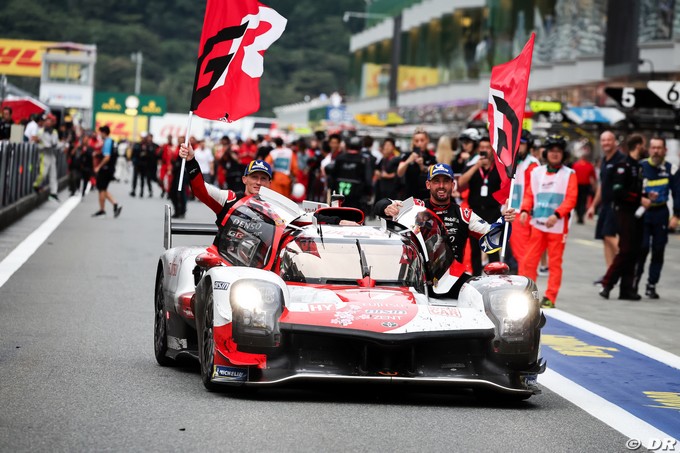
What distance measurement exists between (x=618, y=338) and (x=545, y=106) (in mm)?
21699

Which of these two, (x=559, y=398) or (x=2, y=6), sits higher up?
(x=2, y=6)

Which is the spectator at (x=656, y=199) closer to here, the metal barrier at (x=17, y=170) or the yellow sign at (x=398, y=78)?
the metal barrier at (x=17, y=170)

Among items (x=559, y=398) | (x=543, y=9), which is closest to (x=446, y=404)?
(x=559, y=398)

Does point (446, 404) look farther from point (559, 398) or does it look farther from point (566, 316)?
point (566, 316)

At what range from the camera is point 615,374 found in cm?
1096

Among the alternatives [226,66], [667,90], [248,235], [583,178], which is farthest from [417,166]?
[583,178]

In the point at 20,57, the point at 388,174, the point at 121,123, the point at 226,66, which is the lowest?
the point at 388,174

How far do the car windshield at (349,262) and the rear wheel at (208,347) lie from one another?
0.69 meters

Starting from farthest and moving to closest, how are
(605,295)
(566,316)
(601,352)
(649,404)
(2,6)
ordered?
1. (2,6)
2. (605,295)
3. (566,316)
4. (601,352)
5. (649,404)

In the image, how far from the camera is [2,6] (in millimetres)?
152375

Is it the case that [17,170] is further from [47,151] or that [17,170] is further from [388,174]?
[388,174]

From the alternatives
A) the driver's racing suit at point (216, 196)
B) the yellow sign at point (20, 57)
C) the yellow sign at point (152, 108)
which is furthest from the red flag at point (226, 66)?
the yellow sign at point (20, 57)

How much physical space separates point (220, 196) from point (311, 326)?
261 cm

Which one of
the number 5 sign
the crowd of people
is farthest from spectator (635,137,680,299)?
the number 5 sign
